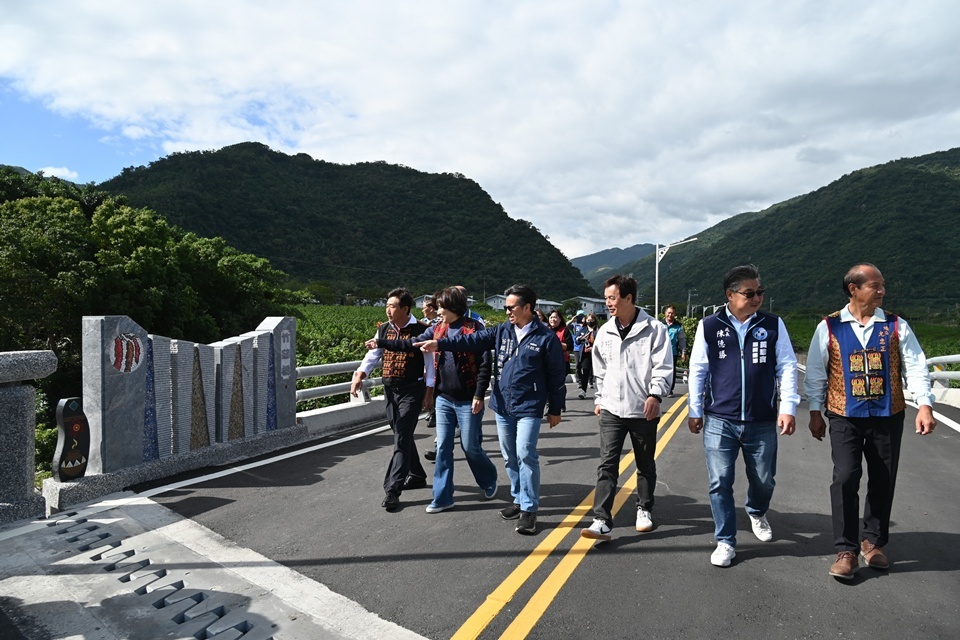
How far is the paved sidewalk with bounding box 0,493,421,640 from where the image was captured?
10.3 ft

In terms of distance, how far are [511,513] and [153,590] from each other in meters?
2.52

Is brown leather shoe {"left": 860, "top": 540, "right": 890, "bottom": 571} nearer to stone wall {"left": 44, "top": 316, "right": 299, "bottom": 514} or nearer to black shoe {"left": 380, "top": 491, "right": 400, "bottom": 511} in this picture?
black shoe {"left": 380, "top": 491, "right": 400, "bottom": 511}

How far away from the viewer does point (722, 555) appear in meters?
3.96

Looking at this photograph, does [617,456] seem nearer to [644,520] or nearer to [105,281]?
[644,520]

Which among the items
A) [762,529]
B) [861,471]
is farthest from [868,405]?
[762,529]

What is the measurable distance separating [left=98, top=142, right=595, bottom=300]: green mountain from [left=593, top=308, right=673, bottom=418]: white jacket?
66.6m

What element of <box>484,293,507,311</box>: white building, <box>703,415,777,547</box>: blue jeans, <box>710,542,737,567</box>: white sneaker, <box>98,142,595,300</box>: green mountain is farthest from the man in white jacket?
<box>484,293,507,311</box>: white building

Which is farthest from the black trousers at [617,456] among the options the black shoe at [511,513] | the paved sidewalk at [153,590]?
the paved sidewalk at [153,590]

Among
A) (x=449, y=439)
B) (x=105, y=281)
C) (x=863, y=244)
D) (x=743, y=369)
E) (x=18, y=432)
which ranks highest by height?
(x=863, y=244)

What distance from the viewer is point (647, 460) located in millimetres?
4688

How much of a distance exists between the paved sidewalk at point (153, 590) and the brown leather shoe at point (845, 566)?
256 cm

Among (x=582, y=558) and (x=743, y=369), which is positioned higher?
(x=743, y=369)

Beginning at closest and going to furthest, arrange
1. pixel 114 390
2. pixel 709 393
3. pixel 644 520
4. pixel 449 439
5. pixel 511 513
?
pixel 709 393 < pixel 644 520 < pixel 511 513 < pixel 449 439 < pixel 114 390

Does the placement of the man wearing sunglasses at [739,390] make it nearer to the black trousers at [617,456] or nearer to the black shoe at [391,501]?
the black trousers at [617,456]
